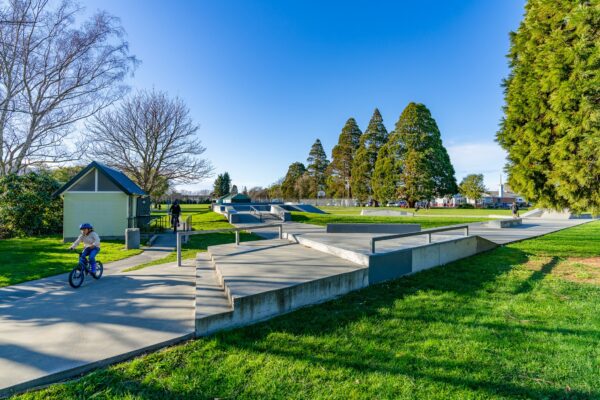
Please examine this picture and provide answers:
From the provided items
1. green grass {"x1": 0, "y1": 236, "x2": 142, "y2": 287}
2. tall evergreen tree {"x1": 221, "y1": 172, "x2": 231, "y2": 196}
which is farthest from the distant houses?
green grass {"x1": 0, "y1": 236, "x2": 142, "y2": 287}

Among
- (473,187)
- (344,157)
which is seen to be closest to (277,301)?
(344,157)

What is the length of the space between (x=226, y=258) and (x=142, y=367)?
3.37 meters

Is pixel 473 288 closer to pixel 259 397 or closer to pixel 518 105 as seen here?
pixel 259 397

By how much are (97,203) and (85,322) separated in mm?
12107

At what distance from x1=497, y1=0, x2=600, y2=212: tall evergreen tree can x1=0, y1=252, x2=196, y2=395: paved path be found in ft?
30.1

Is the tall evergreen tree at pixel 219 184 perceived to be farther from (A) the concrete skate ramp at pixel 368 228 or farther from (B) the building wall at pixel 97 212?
(A) the concrete skate ramp at pixel 368 228

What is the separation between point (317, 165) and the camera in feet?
226

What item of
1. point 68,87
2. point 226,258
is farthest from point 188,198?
point 226,258

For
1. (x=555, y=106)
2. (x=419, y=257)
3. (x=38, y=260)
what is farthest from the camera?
(x=38, y=260)

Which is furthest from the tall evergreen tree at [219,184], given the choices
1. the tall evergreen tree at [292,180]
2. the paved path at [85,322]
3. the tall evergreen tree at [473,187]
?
the paved path at [85,322]

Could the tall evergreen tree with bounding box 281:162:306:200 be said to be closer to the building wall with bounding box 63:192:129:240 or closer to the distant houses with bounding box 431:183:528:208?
the distant houses with bounding box 431:183:528:208

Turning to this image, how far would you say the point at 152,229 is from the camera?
1759 cm

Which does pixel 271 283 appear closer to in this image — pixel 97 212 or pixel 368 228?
pixel 368 228

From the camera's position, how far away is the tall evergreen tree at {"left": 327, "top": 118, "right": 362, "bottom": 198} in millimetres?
55031
